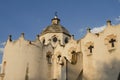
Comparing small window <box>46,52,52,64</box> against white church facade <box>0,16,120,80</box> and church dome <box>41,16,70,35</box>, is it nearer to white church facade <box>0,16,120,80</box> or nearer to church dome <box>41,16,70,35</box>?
white church facade <box>0,16,120,80</box>

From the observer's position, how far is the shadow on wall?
86.5 ft

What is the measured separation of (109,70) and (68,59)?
6.94 m

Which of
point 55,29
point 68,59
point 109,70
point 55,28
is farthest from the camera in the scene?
point 55,28

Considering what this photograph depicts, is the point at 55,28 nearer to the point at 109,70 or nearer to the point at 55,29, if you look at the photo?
the point at 55,29

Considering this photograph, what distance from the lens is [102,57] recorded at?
28.1 meters

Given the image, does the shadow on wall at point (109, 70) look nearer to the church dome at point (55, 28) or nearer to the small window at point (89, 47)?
the small window at point (89, 47)

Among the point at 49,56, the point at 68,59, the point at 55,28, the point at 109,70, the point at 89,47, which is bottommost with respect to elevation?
the point at 109,70

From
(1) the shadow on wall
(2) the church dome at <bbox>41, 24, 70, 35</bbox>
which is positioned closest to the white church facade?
(1) the shadow on wall

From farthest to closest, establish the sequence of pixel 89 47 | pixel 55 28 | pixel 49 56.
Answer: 1. pixel 55 28
2. pixel 49 56
3. pixel 89 47

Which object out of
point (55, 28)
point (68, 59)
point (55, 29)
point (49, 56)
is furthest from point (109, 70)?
point (55, 28)

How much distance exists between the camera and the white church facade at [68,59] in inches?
1088

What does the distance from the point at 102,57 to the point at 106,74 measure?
1.94 m

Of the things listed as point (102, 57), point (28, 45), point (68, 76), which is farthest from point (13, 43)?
point (102, 57)

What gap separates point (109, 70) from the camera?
27.0 m
